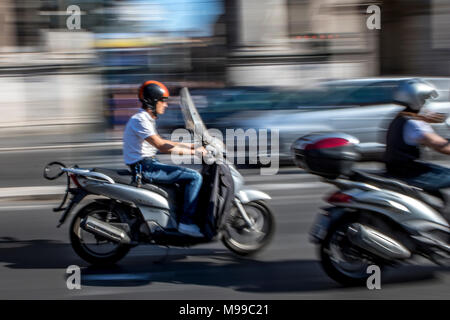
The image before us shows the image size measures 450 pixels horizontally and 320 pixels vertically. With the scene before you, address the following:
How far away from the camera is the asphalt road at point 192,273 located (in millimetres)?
4672

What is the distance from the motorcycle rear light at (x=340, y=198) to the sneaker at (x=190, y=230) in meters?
1.14

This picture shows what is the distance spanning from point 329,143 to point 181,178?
132 centimetres

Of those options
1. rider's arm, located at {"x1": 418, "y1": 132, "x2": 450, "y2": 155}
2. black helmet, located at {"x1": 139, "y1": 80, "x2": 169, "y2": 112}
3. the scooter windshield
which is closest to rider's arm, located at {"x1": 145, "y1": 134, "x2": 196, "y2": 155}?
the scooter windshield

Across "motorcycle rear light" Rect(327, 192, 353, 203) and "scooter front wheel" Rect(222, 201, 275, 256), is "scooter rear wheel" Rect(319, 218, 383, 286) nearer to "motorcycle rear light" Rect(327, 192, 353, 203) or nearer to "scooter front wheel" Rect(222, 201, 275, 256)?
"motorcycle rear light" Rect(327, 192, 353, 203)

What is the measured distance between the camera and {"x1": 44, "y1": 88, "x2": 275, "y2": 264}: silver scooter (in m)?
5.25

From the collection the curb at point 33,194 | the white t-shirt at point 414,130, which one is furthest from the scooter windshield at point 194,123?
the curb at point 33,194

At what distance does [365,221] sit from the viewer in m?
4.75

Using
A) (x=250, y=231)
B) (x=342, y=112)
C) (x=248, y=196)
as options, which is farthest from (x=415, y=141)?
(x=342, y=112)

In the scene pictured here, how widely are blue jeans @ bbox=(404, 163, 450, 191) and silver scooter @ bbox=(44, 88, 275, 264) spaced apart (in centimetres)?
146

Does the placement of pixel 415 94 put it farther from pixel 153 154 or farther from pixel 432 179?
pixel 153 154

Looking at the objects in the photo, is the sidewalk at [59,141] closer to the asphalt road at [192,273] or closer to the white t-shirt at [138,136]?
the asphalt road at [192,273]
